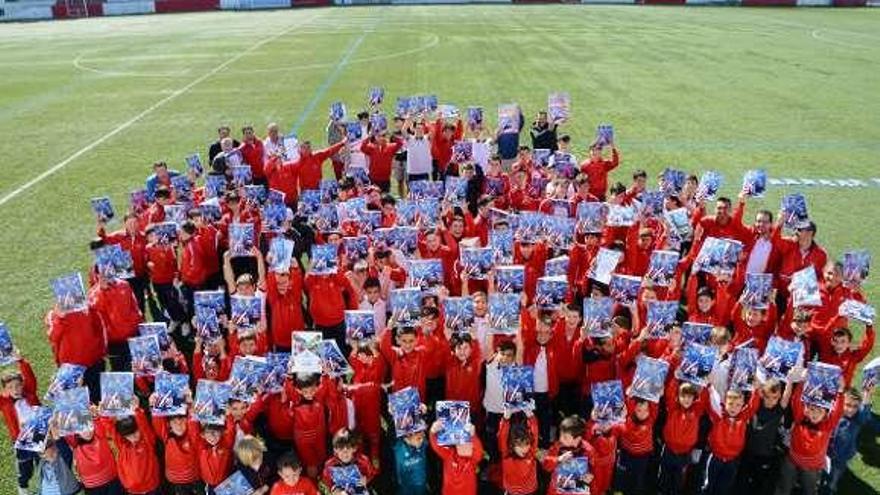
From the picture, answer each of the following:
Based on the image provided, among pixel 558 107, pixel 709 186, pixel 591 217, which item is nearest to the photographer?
pixel 591 217

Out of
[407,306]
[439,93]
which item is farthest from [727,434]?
[439,93]

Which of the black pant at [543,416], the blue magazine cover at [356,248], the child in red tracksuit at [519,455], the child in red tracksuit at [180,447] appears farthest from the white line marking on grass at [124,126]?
the child in red tracksuit at [519,455]

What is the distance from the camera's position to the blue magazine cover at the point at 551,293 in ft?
25.3

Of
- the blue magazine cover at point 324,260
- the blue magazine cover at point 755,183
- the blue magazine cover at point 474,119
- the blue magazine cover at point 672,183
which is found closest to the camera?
the blue magazine cover at point 324,260

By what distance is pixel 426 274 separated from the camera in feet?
26.8

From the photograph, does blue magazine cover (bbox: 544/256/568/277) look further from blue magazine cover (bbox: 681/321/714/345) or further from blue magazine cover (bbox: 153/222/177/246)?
blue magazine cover (bbox: 153/222/177/246)

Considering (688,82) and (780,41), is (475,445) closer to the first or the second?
(688,82)

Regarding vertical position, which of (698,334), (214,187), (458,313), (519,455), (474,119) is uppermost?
(474,119)

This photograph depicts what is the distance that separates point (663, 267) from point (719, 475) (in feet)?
8.11

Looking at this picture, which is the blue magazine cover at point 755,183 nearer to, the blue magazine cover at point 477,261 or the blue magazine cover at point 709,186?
the blue magazine cover at point 709,186

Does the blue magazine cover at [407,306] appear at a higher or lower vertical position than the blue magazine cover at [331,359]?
higher

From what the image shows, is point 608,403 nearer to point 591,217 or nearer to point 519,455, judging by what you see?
point 519,455

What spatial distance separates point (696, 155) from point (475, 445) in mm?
13774

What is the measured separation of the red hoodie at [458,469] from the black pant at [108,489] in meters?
2.93
